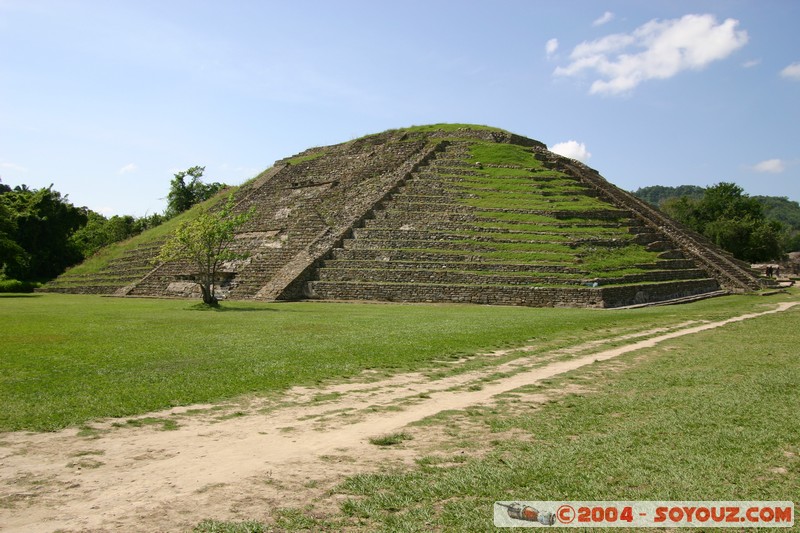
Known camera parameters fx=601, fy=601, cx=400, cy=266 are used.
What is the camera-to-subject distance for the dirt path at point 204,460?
15.3 feet

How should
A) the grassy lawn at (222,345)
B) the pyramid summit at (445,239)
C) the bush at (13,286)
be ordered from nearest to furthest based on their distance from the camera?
1. the grassy lawn at (222,345)
2. the pyramid summit at (445,239)
3. the bush at (13,286)

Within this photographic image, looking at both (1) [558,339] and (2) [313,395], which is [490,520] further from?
(1) [558,339]

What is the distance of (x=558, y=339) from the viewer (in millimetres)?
14750

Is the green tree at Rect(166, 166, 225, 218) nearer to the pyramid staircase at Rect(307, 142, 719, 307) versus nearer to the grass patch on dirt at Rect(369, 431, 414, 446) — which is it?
the pyramid staircase at Rect(307, 142, 719, 307)

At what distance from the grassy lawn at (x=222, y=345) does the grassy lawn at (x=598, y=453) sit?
3.59m

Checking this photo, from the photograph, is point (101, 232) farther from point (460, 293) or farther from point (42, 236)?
point (460, 293)

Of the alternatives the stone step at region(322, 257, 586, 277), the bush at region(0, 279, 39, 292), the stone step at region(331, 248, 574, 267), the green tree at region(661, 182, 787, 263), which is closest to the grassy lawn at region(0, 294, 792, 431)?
the stone step at region(322, 257, 586, 277)

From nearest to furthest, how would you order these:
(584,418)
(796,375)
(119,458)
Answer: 1. (119,458)
2. (584,418)
3. (796,375)

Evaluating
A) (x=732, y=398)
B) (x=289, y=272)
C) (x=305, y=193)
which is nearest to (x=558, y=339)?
(x=732, y=398)

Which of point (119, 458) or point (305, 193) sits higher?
point (305, 193)

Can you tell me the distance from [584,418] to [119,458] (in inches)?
202

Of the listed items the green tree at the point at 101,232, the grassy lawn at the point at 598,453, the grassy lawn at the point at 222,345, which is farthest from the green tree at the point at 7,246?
the grassy lawn at the point at 598,453

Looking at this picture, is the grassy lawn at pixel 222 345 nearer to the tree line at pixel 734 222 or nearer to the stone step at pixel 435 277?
the stone step at pixel 435 277

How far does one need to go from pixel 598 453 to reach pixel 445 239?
23728 mm
